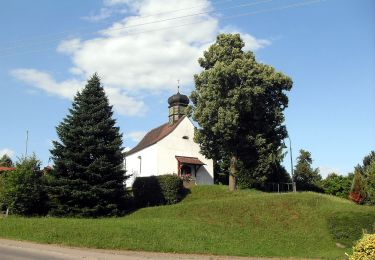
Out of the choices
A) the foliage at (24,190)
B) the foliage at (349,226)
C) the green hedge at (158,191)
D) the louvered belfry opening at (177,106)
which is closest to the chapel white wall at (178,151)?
the louvered belfry opening at (177,106)

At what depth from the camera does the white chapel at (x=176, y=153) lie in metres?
49.2

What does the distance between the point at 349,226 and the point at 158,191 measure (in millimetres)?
15425

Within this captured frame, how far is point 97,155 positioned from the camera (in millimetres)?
31125

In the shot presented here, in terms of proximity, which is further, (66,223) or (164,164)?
(164,164)

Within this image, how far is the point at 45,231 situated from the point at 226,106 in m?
18.6

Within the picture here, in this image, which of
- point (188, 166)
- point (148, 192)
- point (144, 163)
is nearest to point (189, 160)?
point (188, 166)

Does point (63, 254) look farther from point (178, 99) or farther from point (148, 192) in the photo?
point (178, 99)

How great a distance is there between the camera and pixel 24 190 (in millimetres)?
29750

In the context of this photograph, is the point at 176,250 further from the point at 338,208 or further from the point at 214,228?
the point at 338,208

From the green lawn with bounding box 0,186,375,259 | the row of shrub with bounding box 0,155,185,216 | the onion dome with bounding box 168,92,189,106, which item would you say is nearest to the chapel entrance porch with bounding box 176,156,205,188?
the onion dome with bounding box 168,92,189,106

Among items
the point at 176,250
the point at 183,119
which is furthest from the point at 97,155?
the point at 183,119

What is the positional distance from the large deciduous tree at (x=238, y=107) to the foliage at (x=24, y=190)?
13698mm

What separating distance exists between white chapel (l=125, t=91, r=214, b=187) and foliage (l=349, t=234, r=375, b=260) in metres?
37.0

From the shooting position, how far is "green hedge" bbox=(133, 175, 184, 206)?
34.1 metres
